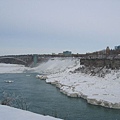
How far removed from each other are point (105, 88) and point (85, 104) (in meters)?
5.57

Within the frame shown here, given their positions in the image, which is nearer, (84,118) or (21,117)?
(21,117)

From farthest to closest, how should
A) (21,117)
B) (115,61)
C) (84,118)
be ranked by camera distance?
(115,61) → (84,118) → (21,117)

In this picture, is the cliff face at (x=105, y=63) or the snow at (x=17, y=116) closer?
the snow at (x=17, y=116)

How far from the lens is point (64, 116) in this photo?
15.6m

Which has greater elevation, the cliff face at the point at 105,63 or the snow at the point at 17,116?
the cliff face at the point at 105,63

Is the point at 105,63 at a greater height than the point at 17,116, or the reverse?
the point at 105,63

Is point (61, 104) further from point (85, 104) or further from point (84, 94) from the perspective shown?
point (84, 94)

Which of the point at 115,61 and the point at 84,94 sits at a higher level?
the point at 115,61

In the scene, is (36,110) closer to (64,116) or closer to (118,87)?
(64,116)

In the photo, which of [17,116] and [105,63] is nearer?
[17,116]

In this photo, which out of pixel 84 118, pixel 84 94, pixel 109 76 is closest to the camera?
pixel 84 118

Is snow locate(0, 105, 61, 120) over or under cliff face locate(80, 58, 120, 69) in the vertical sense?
under

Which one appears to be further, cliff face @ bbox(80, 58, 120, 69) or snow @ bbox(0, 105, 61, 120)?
cliff face @ bbox(80, 58, 120, 69)

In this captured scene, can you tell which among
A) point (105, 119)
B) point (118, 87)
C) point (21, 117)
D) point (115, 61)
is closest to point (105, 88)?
point (118, 87)
